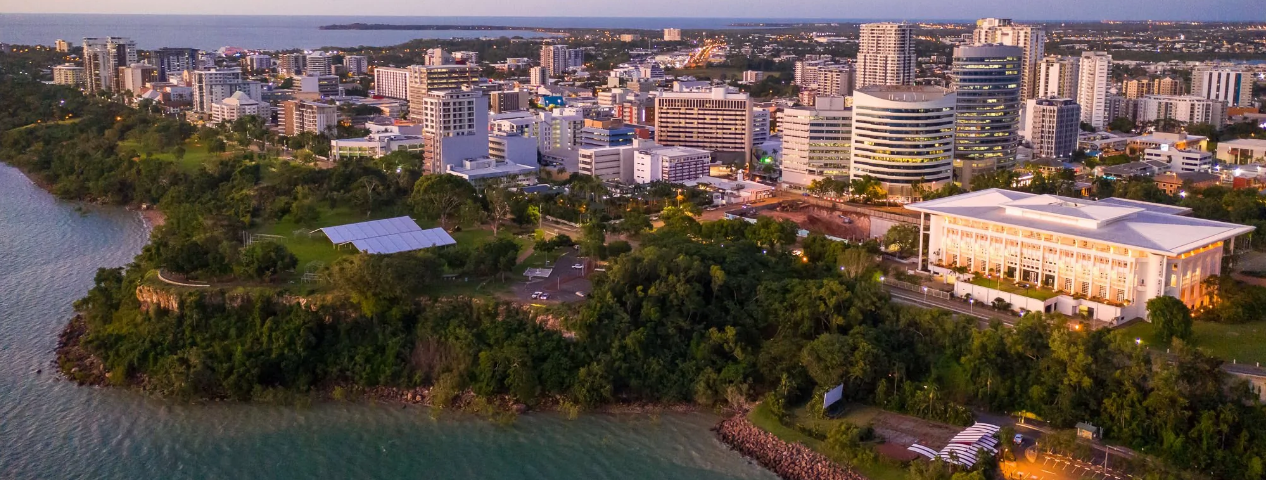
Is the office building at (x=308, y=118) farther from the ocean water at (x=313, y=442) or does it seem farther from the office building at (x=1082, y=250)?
the office building at (x=1082, y=250)

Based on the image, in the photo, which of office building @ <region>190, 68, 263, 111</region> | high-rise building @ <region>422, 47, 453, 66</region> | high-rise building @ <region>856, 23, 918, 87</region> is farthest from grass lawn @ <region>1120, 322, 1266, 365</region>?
office building @ <region>190, 68, 263, 111</region>

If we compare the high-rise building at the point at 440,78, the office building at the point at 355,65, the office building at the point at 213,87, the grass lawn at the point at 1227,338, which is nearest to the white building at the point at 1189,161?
the grass lawn at the point at 1227,338

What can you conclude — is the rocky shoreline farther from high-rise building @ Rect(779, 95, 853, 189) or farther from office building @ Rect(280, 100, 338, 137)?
office building @ Rect(280, 100, 338, 137)

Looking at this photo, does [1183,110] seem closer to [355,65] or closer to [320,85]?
[320,85]

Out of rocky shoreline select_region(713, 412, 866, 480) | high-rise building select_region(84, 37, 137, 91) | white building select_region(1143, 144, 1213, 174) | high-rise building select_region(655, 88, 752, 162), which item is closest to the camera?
rocky shoreline select_region(713, 412, 866, 480)

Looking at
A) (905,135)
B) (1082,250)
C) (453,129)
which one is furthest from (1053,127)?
(1082,250)

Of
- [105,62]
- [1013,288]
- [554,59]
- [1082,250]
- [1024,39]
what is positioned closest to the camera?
[1082,250]
